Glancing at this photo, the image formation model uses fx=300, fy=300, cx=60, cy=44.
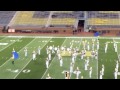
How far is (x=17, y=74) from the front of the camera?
1473 centimetres

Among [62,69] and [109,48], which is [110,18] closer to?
[109,48]

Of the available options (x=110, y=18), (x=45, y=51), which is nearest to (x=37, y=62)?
(x=45, y=51)

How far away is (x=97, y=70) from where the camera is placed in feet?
51.1

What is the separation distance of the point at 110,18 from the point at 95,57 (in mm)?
20387

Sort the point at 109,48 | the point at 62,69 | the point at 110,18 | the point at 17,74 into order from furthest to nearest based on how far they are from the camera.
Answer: the point at 110,18 < the point at 109,48 < the point at 62,69 < the point at 17,74

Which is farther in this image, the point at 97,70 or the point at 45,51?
the point at 45,51
